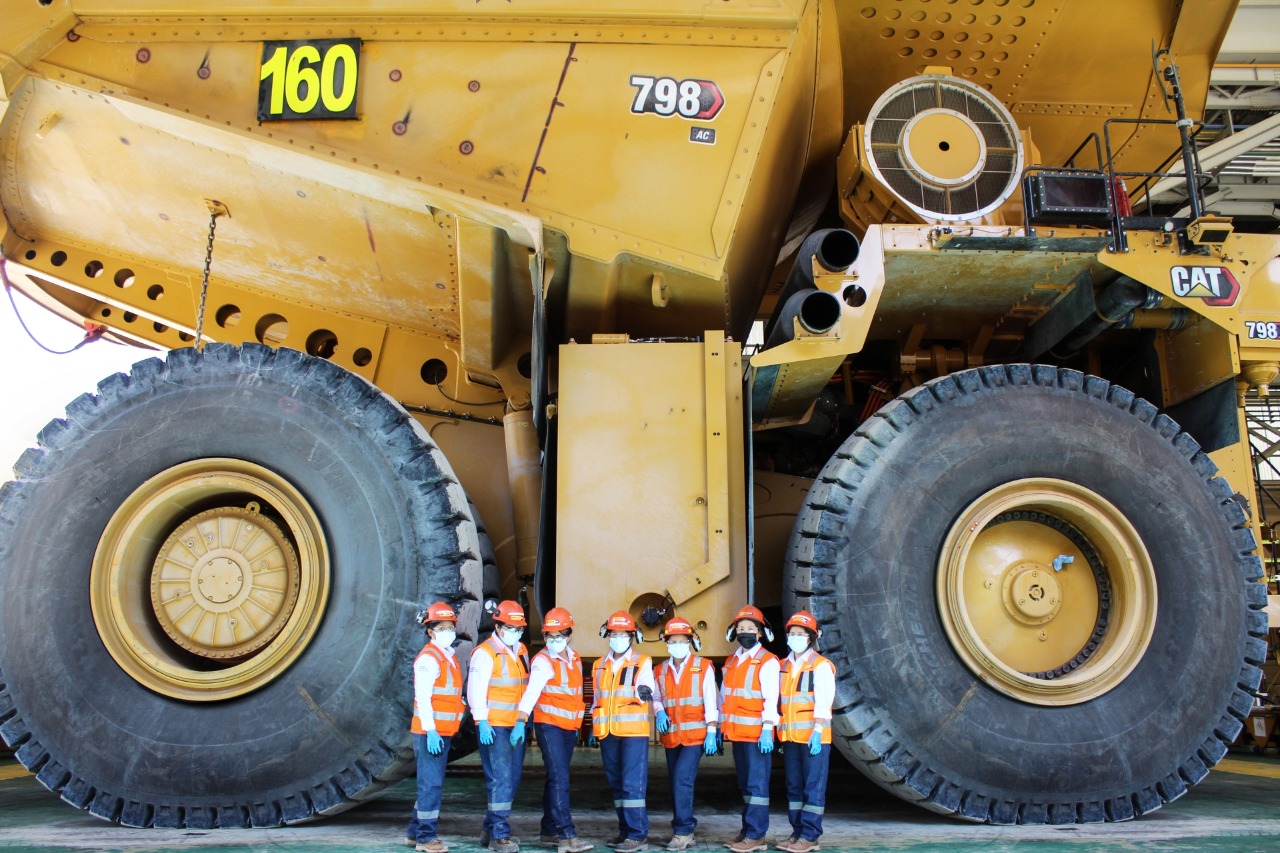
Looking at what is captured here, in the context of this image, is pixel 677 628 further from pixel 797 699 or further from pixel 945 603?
pixel 945 603

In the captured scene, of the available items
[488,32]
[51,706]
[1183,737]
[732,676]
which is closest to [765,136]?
[488,32]

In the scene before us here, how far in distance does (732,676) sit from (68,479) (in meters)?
2.89

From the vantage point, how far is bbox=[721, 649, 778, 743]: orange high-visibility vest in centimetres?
416

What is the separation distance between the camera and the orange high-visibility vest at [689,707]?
4.16m

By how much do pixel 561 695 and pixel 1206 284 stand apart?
10.9ft

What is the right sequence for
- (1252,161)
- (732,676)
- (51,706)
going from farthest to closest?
(1252,161) < (732,676) < (51,706)

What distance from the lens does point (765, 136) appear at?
4297 millimetres

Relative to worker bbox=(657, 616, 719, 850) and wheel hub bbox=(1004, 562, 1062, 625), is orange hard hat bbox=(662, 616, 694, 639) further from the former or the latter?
wheel hub bbox=(1004, 562, 1062, 625)

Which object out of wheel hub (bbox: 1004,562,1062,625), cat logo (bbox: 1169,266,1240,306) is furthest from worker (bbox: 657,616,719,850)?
cat logo (bbox: 1169,266,1240,306)

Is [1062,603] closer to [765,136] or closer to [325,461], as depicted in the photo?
[765,136]

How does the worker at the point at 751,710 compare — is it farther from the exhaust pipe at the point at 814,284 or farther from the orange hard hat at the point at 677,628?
the exhaust pipe at the point at 814,284

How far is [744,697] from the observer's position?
4.20m

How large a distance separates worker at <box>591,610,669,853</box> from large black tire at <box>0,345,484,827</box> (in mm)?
628

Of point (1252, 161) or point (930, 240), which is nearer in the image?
point (930, 240)
